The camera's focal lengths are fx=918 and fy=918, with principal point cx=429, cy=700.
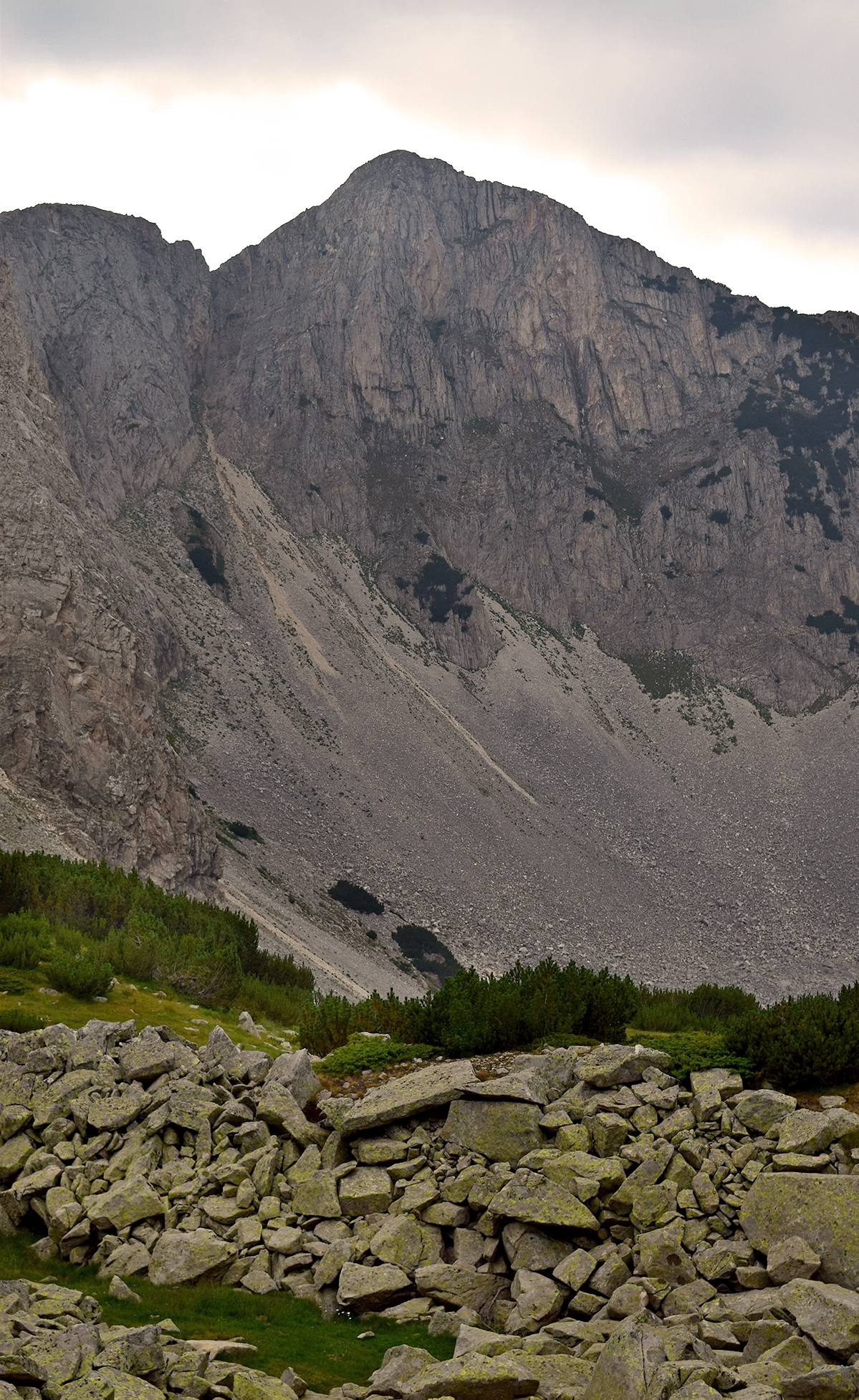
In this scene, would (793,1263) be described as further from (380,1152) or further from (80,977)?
(80,977)

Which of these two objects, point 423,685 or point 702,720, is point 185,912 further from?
point 702,720

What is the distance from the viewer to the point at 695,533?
412 feet

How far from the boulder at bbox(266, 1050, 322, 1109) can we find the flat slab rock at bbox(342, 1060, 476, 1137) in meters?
0.93

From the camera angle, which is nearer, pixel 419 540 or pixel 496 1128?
pixel 496 1128

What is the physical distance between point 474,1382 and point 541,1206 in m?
2.61

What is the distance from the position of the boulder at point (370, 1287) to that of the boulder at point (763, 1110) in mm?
3987

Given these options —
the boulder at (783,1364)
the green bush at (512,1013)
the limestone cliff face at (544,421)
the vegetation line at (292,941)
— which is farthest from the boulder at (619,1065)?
the limestone cliff face at (544,421)

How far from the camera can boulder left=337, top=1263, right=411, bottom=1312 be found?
927 centimetres

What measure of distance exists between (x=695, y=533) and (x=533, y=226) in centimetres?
5229

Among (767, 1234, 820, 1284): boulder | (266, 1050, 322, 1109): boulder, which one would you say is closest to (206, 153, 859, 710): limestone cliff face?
(266, 1050, 322, 1109): boulder

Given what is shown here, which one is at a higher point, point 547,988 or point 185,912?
point 547,988

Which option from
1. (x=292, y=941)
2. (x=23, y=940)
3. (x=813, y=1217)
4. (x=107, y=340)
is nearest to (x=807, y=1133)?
(x=813, y=1217)

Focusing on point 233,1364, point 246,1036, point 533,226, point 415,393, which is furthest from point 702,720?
point 233,1364

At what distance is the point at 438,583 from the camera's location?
10812 cm
